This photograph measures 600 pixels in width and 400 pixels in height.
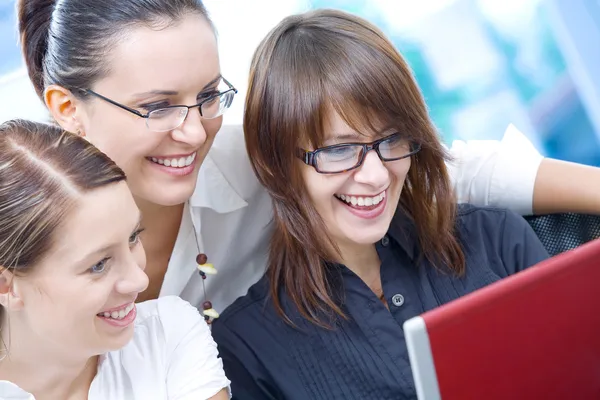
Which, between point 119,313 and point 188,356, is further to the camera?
point 188,356

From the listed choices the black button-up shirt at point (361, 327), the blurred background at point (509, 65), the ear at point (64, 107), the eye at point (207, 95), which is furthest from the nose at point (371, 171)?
the blurred background at point (509, 65)

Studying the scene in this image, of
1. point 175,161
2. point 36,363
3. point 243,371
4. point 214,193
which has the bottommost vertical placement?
point 243,371

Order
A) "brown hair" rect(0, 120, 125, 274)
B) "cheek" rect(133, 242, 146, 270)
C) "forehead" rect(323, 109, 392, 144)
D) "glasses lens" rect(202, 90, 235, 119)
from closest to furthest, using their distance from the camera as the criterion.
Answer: "brown hair" rect(0, 120, 125, 274) → "cheek" rect(133, 242, 146, 270) → "forehead" rect(323, 109, 392, 144) → "glasses lens" rect(202, 90, 235, 119)

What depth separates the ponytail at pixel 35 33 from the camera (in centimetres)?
152

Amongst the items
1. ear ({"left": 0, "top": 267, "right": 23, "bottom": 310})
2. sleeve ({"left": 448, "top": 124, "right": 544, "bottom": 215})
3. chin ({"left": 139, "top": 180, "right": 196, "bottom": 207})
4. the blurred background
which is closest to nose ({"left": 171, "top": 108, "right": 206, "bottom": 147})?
chin ({"left": 139, "top": 180, "right": 196, "bottom": 207})

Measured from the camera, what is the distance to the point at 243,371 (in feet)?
4.89

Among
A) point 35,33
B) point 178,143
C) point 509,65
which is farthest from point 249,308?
point 509,65

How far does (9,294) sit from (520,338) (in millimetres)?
738

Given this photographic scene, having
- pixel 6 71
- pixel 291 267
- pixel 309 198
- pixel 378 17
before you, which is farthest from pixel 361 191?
pixel 378 17

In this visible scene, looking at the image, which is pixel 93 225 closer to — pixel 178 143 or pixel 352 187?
pixel 178 143

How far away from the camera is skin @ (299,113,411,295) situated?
55.0 inches

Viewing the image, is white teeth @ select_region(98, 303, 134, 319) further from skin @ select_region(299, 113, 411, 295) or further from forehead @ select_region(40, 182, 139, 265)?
skin @ select_region(299, 113, 411, 295)

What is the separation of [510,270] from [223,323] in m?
0.61

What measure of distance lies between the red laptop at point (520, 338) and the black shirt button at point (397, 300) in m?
0.55
